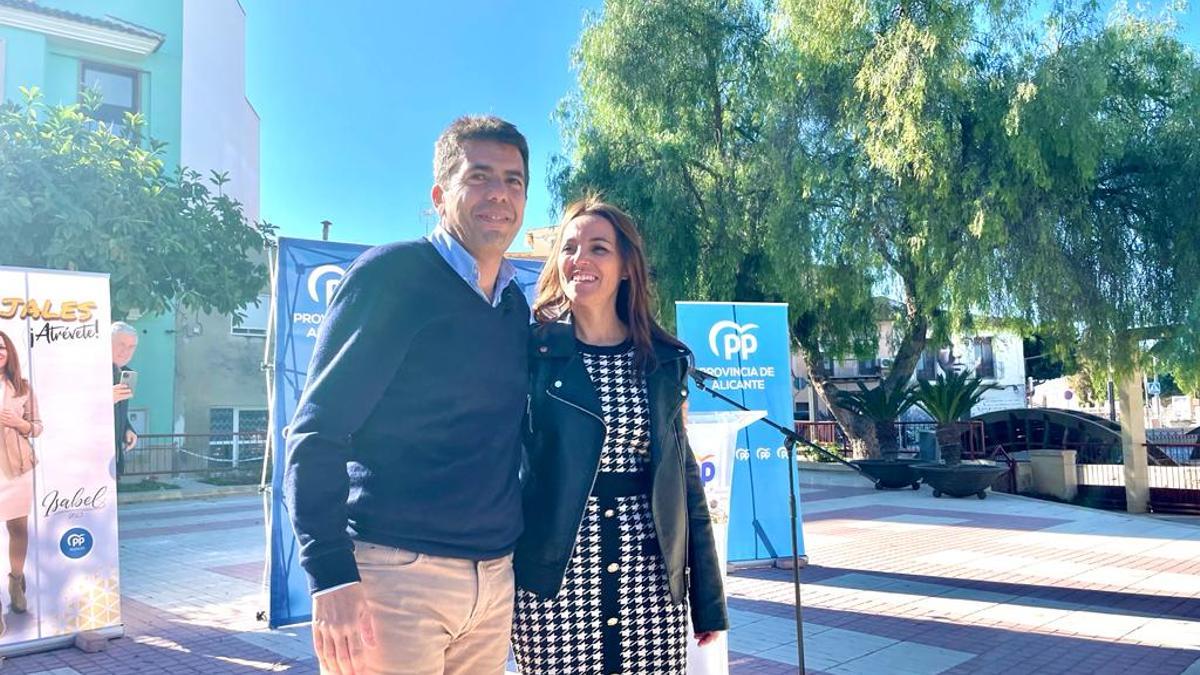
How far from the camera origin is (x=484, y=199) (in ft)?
6.83

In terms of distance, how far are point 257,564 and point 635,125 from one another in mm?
11081

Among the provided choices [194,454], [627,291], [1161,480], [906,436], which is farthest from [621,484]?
[906,436]

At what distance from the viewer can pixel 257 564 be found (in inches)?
342

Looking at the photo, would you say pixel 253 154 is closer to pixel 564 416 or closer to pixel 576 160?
pixel 576 160

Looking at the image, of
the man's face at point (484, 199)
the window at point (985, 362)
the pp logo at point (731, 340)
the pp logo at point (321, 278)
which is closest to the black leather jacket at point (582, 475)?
the man's face at point (484, 199)

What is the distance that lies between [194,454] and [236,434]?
40.7 inches

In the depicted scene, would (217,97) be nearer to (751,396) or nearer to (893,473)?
(893,473)

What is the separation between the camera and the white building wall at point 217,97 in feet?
69.1

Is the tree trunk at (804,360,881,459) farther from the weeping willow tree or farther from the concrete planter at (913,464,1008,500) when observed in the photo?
the concrete planter at (913,464,1008,500)

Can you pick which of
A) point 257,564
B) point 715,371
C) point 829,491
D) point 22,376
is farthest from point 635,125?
point 22,376

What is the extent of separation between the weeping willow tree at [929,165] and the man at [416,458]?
1244cm

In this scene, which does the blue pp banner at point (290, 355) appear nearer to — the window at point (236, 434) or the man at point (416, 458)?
the man at point (416, 458)

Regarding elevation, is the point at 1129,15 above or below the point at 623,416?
above

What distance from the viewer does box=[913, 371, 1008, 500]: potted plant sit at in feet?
45.7
